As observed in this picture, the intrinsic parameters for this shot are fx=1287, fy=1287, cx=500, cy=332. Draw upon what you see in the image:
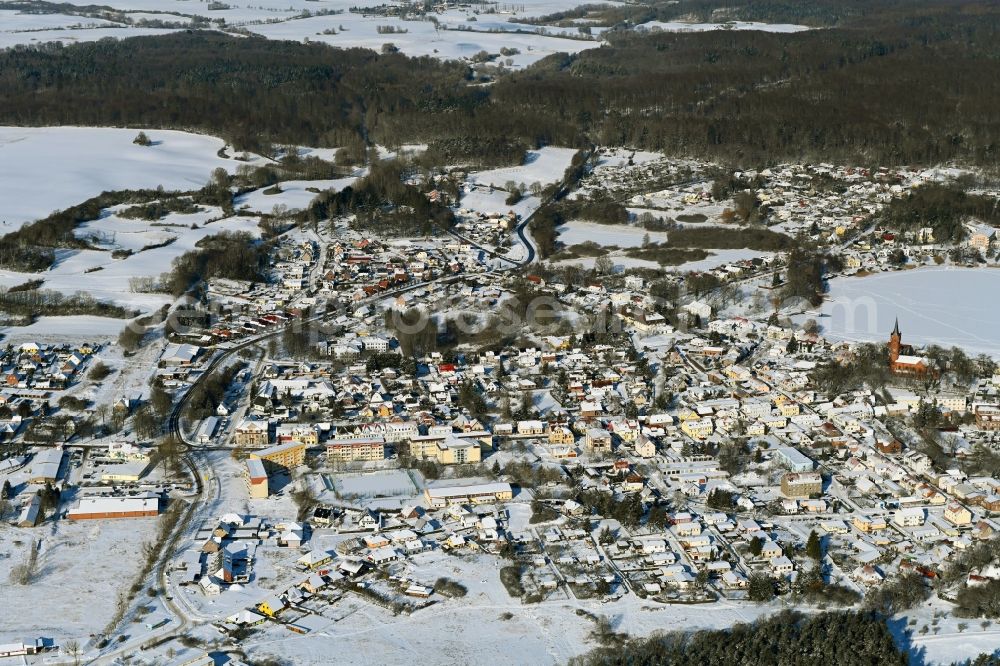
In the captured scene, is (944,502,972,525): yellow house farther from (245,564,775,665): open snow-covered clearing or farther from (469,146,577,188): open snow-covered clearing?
(469,146,577,188): open snow-covered clearing

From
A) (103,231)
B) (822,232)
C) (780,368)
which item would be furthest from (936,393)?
(103,231)

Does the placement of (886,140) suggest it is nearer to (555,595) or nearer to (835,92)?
(835,92)

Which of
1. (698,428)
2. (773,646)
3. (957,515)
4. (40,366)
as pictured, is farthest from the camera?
(40,366)

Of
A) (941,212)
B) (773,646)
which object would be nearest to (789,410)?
(773,646)

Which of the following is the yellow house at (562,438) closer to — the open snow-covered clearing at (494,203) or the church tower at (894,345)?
the church tower at (894,345)

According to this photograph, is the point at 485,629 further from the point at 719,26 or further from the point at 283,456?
the point at 719,26
